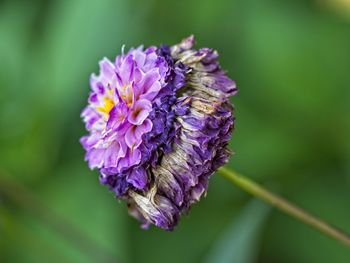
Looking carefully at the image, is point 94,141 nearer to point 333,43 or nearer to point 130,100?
point 130,100

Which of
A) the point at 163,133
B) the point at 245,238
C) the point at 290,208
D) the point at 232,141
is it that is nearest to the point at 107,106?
the point at 163,133

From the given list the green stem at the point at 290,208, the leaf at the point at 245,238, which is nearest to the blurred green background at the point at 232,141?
the leaf at the point at 245,238

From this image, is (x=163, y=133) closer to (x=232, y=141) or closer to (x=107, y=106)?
(x=107, y=106)

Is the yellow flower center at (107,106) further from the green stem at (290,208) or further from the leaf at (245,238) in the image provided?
the leaf at (245,238)

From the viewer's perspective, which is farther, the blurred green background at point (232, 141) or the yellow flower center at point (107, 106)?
the blurred green background at point (232, 141)

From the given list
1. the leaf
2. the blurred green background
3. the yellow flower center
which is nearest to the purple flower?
the yellow flower center
